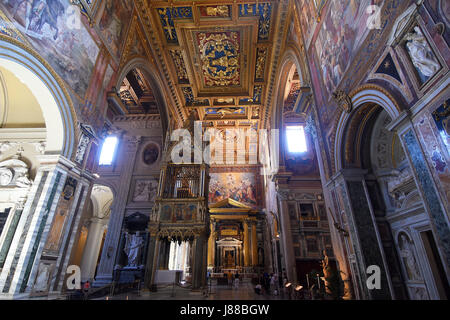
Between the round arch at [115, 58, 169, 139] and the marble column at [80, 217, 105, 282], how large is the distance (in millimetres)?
10199

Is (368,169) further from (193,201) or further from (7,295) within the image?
(7,295)

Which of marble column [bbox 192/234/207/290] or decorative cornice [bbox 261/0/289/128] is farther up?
decorative cornice [bbox 261/0/289/128]

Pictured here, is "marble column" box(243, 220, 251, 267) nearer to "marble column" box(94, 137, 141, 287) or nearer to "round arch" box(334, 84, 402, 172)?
"marble column" box(94, 137, 141, 287)

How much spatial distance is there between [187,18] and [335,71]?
8.95 m

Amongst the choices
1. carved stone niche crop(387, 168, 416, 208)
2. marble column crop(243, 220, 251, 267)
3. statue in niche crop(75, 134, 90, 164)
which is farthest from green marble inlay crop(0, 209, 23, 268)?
marble column crop(243, 220, 251, 267)

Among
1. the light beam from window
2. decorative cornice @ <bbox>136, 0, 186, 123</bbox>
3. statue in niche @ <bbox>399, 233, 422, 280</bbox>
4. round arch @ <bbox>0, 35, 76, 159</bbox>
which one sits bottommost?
statue in niche @ <bbox>399, 233, 422, 280</bbox>

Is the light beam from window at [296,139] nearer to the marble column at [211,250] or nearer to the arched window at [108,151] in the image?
the marble column at [211,250]

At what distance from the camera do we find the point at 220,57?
14352mm

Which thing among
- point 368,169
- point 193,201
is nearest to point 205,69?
point 193,201

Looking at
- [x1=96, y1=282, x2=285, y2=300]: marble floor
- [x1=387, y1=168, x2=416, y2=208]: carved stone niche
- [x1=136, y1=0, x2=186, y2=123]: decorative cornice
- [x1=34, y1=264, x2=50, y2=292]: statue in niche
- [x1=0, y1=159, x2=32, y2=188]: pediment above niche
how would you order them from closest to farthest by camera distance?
[x1=387, y1=168, x2=416, y2=208]: carved stone niche < [x1=34, y1=264, x2=50, y2=292]: statue in niche < [x1=0, y1=159, x2=32, y2=188]: pediment above niche < [x1=96, y1=282, x2=285, y2=300]: marble floor < [x1=136, y1=0, x2=186, y2=123]: decorative cornice

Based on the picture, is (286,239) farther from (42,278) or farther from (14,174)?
(14,174)

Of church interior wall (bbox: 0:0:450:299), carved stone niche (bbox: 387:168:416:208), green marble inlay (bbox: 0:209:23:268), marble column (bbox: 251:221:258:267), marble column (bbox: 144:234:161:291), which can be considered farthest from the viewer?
marble column (bbox: 251:221:258:267)

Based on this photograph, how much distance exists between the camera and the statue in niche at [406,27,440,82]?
3.33m
